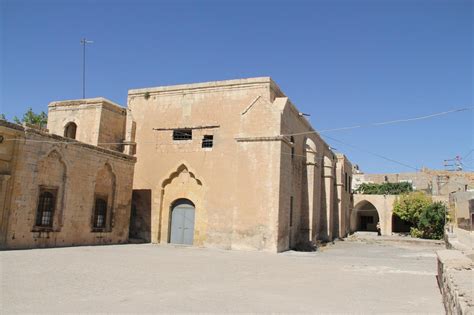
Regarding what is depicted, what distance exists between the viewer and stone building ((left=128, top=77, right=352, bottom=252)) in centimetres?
1602

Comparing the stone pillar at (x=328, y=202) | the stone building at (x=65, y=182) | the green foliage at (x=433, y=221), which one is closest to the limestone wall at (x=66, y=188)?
the stone building at (x=65, y=182)

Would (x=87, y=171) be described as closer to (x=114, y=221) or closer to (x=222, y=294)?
(x=114, y=221)

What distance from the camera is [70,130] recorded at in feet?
63.9

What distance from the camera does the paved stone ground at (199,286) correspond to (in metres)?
5.88

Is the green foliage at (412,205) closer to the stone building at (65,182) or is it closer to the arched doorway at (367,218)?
the arched doorway at (367,218)

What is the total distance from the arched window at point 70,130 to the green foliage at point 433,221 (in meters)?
23.5

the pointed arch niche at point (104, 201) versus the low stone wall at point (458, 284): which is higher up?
the pointed arch niche at point (104, 201)

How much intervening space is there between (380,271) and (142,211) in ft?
36.9

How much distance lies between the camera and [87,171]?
15.3 meters

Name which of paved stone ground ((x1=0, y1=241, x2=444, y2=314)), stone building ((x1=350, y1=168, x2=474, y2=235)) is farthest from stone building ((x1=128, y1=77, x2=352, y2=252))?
stone building ((x1=350, y1=168, x2=474, y2=235))

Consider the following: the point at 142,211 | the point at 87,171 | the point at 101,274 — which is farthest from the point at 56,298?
the point at 142,211

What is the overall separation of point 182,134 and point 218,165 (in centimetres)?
249

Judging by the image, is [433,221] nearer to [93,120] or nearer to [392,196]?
[392,196]

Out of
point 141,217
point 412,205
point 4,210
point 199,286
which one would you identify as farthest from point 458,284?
point 412,205
